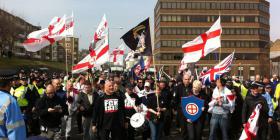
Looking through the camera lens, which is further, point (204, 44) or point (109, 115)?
point (204, 44)

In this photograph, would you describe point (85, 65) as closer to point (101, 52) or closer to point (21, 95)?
point (101, 52)

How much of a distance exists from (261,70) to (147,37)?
82.8 m

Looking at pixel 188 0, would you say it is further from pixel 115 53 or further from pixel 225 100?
pixel 225 100

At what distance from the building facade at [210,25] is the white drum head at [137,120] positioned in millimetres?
80545

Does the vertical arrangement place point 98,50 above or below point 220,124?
above

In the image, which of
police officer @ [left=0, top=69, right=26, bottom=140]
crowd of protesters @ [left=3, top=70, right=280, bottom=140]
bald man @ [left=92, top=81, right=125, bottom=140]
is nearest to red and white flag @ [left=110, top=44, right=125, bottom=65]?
crowd of protesters @ [left=3, top=70, right=280, bottom=140]

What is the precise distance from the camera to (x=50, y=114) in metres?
7.70

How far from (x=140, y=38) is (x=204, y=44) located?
233 cm

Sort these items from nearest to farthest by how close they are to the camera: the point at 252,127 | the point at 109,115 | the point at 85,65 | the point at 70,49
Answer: the point at 109,115 → the point at 252,127 → the point at 85,65 → the point at 70,49

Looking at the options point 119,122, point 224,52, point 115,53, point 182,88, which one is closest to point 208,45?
point 182,88

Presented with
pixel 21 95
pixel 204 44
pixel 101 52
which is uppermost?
pixel 204 44

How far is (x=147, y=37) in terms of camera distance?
9.42 meters

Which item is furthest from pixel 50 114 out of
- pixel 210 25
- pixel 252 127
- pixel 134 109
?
pixel 210 25

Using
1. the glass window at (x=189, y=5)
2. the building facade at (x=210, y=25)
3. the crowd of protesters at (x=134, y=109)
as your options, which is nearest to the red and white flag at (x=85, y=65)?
the crowd of protesters at (x=134, y=109)
